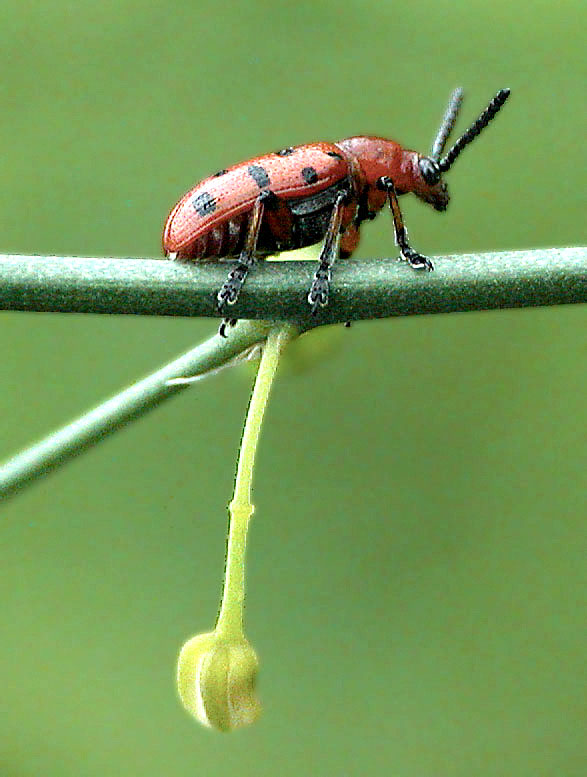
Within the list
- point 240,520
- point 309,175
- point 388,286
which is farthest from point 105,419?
point 309,175

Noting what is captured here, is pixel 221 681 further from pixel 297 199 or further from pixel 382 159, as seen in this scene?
pixel 382 159

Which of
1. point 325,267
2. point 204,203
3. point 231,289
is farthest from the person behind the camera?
point 204,203

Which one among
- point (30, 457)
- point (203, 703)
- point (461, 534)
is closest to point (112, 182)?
point (461, 534)

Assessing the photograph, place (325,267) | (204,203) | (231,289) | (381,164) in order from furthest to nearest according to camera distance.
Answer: (381,164)
(204,203)
(325,267)
(231,289)

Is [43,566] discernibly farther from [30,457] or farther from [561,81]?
[561,81]

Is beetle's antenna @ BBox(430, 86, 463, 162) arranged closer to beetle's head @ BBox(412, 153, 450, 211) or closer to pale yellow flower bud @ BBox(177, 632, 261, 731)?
beetle's head @ BBox(412, 153, 450, 211)

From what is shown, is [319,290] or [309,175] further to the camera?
[309,175]

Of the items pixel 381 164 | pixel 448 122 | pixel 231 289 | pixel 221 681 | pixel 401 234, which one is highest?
pixel 448 122

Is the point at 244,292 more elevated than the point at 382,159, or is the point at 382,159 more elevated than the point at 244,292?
the point at 382,159

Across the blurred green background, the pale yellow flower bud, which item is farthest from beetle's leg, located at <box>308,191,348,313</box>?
the blurred green background
